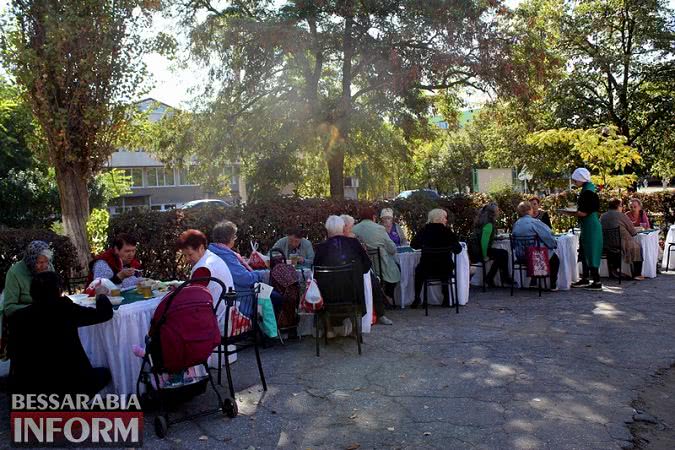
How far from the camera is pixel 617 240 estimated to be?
1012cm

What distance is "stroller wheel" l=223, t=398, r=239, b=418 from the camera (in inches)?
179

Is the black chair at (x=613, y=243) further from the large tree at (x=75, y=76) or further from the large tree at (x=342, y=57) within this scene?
the large tree at (x=75, y=76)

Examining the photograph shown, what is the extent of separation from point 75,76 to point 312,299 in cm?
702

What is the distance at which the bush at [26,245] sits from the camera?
313 inches

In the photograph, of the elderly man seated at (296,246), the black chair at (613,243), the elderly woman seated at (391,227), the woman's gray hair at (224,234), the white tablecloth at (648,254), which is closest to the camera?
the woman's gray hair at (224,234)

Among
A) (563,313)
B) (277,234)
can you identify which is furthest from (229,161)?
(563,313)

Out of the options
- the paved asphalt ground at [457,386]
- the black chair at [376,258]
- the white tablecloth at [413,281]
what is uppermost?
the black chair at [376,258]

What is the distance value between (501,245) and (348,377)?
5.35 meters

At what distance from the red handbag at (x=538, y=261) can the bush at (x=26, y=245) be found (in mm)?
6944

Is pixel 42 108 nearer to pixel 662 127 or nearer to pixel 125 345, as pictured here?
pixel 125 345

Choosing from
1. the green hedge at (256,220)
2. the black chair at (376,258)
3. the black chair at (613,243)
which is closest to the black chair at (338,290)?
the black chair at (376,258)

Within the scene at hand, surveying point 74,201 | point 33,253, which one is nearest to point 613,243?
point 33,253

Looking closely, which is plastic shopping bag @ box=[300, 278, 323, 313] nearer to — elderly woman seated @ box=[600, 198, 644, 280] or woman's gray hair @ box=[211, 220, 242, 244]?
woman's gray hair @ box=[211, 220, 242, 244]

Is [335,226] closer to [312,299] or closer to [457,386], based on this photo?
[312,299]
